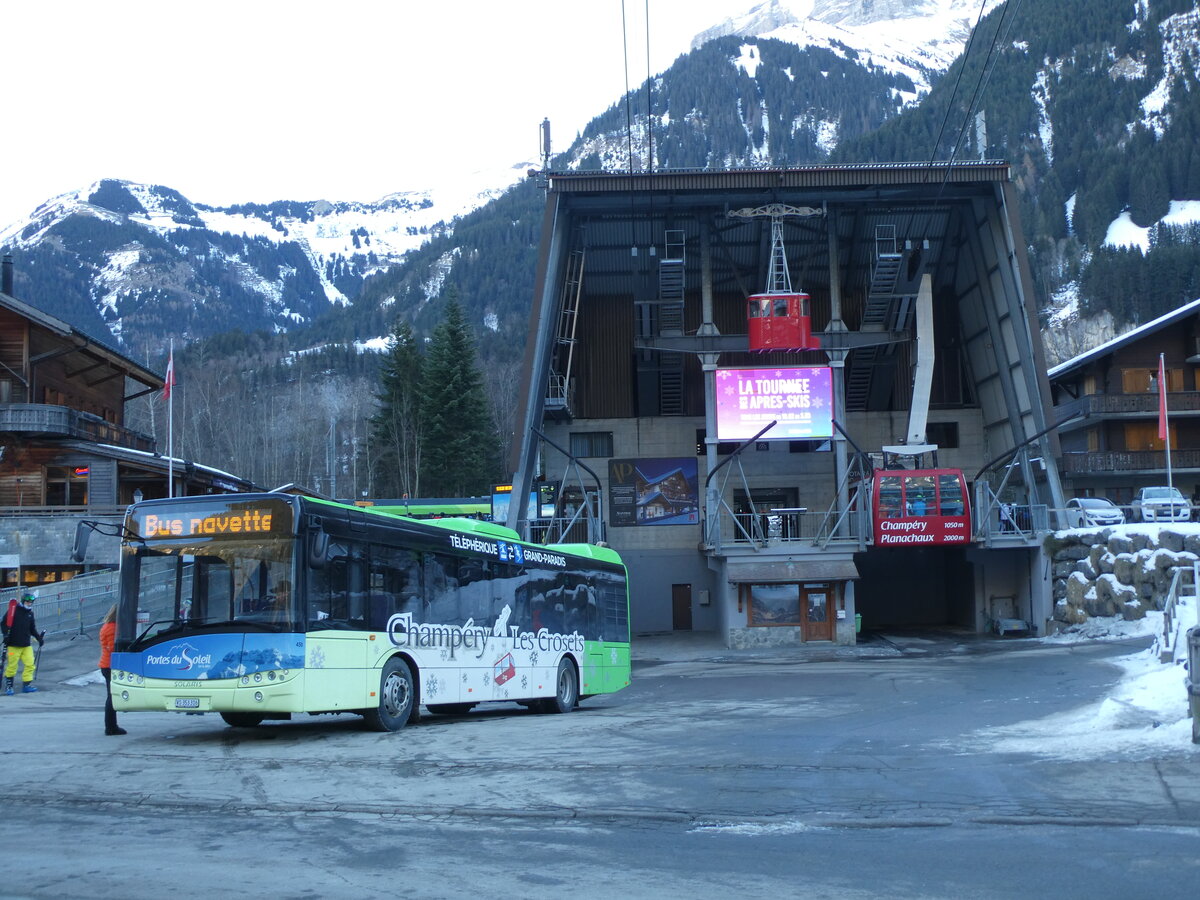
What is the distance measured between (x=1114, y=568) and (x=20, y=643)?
29222 mm

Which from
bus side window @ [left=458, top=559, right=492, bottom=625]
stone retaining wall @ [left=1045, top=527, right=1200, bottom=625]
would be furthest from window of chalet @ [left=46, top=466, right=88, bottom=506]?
stone retaining wall @ [left=1045, top=527, right=1200, bottom=625]

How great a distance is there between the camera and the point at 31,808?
31.4ft

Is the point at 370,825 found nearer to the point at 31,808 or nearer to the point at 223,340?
the point at 31,808

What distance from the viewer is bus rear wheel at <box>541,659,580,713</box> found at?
19250mm

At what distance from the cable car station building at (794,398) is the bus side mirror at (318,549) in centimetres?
2735

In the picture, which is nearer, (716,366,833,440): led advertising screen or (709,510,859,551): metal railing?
(709,510,859,551): metal railing

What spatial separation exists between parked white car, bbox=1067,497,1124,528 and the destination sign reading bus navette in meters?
32.5

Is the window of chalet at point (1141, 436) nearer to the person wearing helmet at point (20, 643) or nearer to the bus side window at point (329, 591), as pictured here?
the person wearing helmet at point (20, 643)

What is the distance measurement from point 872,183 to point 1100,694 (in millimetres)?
26386

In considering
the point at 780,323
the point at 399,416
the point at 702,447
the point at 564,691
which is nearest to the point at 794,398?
the point at 780,323

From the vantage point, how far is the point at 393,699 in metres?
14.7

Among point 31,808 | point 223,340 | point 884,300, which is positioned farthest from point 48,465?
point 223,340

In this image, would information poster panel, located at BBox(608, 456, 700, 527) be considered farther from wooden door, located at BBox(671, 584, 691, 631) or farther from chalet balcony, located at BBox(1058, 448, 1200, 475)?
chalet balcony, located at BBox(1058, 448, 1200, 475)

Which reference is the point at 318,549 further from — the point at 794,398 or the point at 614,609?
the point at 794,398
